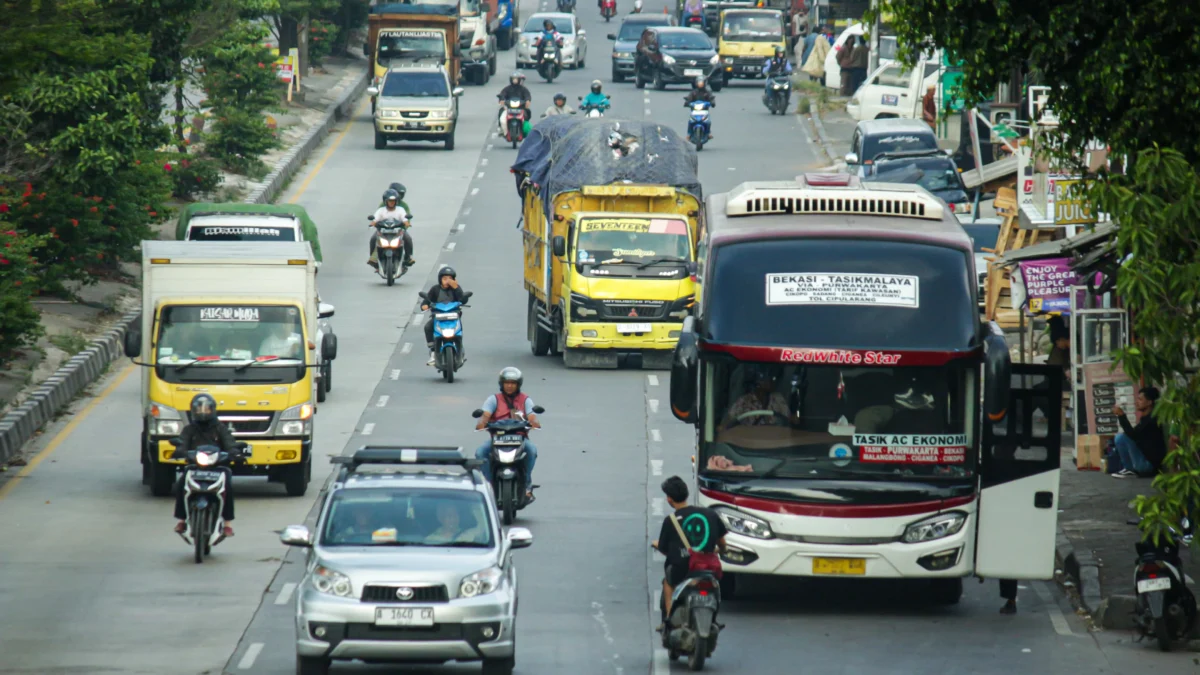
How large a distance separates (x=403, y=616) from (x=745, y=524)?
363 centimetres

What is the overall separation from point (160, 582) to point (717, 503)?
5196mm

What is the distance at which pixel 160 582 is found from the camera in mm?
17344

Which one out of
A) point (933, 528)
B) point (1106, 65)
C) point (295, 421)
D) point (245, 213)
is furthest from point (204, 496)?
point (245, 213)

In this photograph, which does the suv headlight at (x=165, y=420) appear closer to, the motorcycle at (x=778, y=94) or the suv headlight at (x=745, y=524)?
the suv headlight at (x=745, y=524)

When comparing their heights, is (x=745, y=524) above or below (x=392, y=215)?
above

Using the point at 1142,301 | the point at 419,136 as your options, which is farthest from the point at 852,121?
the point at 1142,301

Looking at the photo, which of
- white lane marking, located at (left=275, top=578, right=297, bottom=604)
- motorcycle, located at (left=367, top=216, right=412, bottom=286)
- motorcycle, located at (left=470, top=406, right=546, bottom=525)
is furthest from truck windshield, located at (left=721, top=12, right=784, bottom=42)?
white lane marking, located at (left=275, top=578, right=297, bottom=604)

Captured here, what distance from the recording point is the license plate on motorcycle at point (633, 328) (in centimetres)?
2930

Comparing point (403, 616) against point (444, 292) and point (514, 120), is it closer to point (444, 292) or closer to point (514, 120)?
point (444, 292)

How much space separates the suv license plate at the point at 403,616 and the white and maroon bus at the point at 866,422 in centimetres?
328

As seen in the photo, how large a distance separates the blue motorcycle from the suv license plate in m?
38.9

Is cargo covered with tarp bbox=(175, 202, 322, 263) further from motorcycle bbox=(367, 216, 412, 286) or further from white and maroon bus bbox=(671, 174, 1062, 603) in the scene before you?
white and maroon bus bbox=(671, 174, 1062, 603)

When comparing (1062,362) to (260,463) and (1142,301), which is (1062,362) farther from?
(1142,301)

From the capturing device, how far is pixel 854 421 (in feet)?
51.7
